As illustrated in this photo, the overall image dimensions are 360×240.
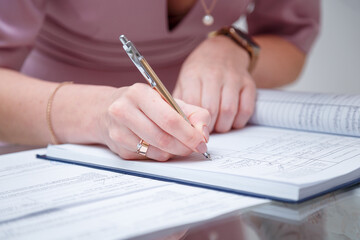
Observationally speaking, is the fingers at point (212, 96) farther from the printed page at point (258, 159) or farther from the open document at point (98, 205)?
the open document at point (98, 205)

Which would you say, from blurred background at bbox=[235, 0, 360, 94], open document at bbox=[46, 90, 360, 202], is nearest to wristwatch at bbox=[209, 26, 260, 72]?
open document at bbox=[46, 90, 360, 202]

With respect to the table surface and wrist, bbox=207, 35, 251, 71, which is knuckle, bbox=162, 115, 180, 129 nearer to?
the table surface

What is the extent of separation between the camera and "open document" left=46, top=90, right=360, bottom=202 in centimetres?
50

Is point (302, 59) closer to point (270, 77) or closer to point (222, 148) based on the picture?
point (270, 77)

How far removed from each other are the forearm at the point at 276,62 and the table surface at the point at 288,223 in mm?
735

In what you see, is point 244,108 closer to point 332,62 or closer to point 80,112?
point 80,112

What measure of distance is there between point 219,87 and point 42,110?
30cm

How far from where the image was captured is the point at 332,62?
2.46 metres

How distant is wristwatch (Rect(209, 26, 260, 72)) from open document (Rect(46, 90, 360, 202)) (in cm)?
13

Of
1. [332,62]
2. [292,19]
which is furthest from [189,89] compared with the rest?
[332,62]

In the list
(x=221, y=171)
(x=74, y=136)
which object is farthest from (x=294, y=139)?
(x=74, y=136)

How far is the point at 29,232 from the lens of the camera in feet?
1.42

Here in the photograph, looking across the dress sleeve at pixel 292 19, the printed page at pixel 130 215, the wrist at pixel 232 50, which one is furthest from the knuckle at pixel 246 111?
the dress sleeve at pixel 292 19

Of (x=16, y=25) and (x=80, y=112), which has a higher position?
(x=16, y=25)
